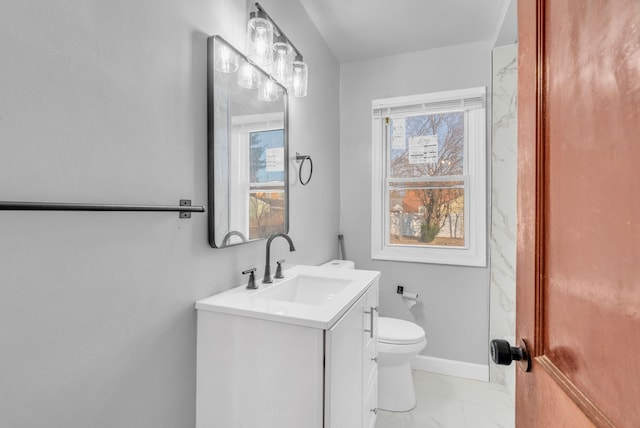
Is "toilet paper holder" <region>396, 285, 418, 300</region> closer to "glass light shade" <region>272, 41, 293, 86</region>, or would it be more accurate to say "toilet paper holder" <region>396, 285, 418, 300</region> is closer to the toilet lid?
the toilet lid

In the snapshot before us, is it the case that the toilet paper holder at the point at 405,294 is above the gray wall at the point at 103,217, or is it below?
below

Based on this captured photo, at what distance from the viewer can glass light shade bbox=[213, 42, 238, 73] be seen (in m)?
1.20

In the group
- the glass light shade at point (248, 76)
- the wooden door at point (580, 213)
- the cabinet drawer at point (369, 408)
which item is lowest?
the cabinet drawer at point (369, 408)

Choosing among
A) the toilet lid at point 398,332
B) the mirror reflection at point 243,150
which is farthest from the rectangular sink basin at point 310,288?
the toilet lid at point 398,332

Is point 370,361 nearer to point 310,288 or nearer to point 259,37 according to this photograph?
point 310,288

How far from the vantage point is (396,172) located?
266 centimetres

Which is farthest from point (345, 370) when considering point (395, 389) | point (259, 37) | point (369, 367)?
point (259, 37)

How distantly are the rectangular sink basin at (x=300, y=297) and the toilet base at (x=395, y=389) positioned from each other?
0.79 meters

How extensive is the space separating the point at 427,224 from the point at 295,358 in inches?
74.8

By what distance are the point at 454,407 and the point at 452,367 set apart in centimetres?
45

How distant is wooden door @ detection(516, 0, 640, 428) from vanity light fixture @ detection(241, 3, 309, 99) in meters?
1.05

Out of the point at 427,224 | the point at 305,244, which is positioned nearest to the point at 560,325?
the point at 305,244

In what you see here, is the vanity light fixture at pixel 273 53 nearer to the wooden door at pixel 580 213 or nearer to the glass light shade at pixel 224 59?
the glass light shade at pixel 224 59

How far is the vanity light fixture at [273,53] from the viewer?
1391 mm
